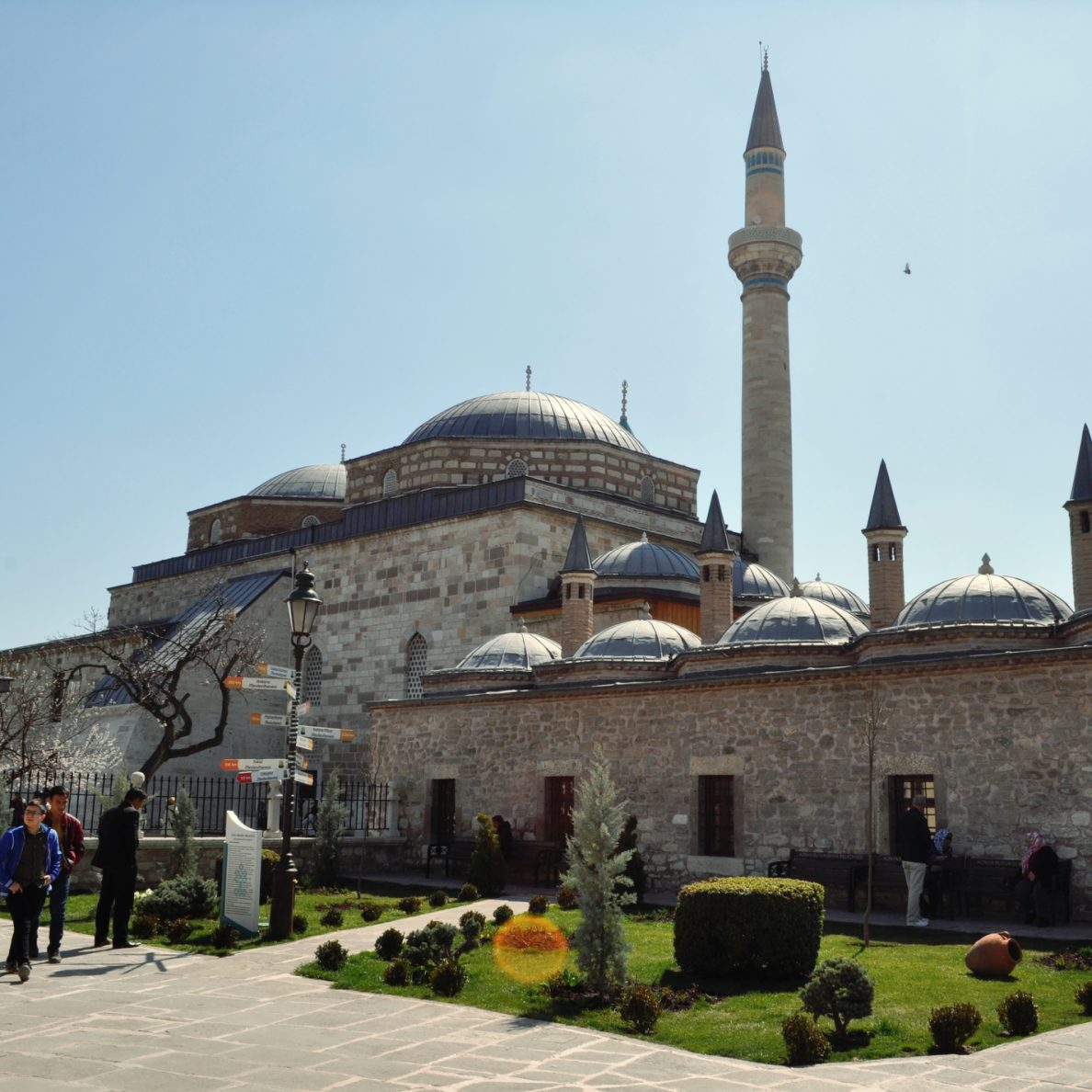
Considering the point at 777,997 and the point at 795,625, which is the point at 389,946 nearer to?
the point at 777,997

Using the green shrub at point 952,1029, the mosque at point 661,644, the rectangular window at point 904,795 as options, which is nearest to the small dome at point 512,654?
the mosque at point 661,644

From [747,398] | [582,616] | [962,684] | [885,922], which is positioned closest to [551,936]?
[885,922]

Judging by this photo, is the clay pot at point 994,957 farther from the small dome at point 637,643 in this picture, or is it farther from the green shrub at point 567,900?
the small dome at point 637,643

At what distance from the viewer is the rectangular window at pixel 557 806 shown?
1764 cm

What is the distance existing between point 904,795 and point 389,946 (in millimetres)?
7000

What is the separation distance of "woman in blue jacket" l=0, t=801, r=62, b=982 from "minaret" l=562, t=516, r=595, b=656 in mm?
12509

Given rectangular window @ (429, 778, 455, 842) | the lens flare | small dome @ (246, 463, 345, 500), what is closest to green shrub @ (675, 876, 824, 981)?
the lens flare

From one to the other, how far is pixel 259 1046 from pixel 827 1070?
3209 millimetres

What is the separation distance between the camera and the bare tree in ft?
76.5

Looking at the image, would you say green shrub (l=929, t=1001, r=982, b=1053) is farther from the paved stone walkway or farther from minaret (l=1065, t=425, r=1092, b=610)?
minaret (l=1065, t=425, r=1092, b=610)

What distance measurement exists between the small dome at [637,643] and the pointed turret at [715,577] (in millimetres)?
680

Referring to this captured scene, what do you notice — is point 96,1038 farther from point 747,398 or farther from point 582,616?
point 747,398

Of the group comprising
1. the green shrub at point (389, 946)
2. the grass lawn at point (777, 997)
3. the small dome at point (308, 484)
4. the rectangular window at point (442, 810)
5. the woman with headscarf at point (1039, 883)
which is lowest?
the grass lawn at point (777, 997)

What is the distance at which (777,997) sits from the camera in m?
8.55
